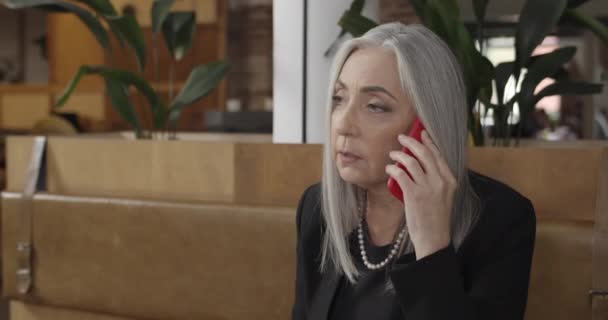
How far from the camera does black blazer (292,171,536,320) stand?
0.82 m

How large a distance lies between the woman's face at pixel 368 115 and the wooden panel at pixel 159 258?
31cm

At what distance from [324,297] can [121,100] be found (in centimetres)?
66

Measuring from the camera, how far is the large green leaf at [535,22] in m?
1.13

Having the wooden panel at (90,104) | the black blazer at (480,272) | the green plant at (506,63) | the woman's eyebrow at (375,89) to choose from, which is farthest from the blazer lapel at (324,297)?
Result: the wooden panel at (90,104)

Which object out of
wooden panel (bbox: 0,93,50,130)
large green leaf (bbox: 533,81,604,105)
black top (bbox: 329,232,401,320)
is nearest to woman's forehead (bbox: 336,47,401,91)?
black top (bbox: 329,232,401,320)

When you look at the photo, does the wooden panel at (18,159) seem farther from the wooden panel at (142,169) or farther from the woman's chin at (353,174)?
the woman's chin at (353,174)

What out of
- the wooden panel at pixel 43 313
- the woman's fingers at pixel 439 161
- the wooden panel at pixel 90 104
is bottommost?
the wooden panel at pixel 43 313

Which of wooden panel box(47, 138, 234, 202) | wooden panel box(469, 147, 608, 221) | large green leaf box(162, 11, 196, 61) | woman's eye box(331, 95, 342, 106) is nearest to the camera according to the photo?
woman's eye box(331, 95, 342, 106)

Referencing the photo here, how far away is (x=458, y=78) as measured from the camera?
34.6 inches

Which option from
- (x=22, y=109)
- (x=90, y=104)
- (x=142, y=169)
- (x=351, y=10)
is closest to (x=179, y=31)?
(x=142, y=169)

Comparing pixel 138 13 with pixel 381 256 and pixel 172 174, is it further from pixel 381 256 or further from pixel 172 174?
pixel 381 256

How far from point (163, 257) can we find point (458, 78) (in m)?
0.68

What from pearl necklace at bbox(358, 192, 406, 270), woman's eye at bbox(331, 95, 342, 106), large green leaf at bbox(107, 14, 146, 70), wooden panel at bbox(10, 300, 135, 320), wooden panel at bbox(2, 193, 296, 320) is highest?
large green leaf at bbox(107, 14, 146, 70)

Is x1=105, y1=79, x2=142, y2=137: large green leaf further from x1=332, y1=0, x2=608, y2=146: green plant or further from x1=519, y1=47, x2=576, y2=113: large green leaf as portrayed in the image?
x1=519, y1=47, x2=576, y2=113: large green leaf
